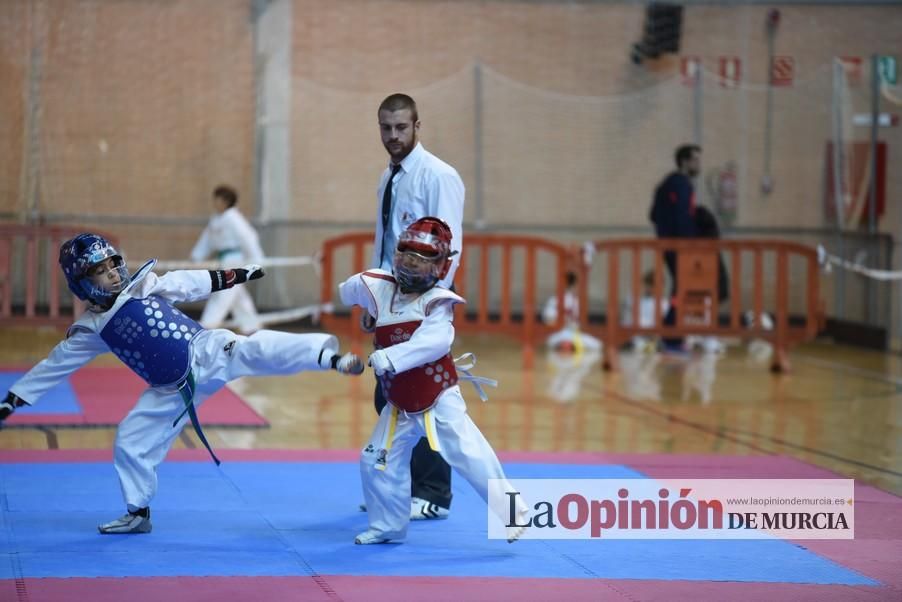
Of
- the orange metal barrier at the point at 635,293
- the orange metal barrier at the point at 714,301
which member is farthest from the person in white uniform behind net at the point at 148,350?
the orange metal barrier at the point at 714,301

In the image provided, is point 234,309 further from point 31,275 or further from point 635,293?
point 635,293

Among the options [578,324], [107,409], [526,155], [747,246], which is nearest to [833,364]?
[747,246]

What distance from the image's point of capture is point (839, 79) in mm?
13438

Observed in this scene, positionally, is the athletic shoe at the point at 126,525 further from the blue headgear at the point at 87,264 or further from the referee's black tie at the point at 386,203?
the referee's black tie at the point at 386,203

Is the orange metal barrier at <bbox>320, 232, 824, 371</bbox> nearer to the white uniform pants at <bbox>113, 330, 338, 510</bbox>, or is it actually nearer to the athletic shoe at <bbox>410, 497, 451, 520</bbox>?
the athletic shoe at <bbox>410, 497, 451, 520</bbox>

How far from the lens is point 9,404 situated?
4832 mm

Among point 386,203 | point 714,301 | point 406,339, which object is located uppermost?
point 386,203

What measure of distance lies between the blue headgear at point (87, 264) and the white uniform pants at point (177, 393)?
1.26ft

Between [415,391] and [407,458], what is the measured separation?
0.28m

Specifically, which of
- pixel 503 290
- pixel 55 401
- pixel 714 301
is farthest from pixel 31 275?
pixel 714 301

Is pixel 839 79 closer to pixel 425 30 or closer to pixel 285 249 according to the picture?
pixel 425 30

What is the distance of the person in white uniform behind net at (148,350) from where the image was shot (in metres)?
4.80

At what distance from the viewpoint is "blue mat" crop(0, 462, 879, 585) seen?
4371 millimetres

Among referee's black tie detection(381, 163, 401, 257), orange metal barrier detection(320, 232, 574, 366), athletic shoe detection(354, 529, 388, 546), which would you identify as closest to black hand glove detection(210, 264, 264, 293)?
referee's black tie detection(381, 163, 401, 257)
